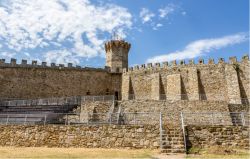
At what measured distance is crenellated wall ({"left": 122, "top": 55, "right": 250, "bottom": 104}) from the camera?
2809 centimetres

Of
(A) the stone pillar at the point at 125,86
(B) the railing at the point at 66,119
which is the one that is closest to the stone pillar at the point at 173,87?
(A) the stone pillar at the point at 125,86

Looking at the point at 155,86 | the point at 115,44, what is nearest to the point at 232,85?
the point at 155,86

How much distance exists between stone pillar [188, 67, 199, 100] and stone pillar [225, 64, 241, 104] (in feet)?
10.8

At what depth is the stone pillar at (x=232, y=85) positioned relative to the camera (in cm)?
2717

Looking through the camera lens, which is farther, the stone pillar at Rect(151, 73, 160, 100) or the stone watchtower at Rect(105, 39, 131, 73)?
the stone watchtower at Rect(105, 39, 131, 73)

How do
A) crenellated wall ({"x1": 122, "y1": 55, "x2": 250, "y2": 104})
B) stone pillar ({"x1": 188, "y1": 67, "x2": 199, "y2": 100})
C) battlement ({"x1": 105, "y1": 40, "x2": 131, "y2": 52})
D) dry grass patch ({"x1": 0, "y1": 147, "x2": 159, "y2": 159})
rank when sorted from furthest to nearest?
1. battlement ({"x1": 105, "y1": 40, "x2": 131, "y2": 52})
2. stone pillar ({"x1": 188, "y1": 67, "x2": 199, "y2": 100})
3. crenellated wall ({"x1": 122, "y1": 55, "x2": 250, "y2": 104})
4. dry grass patch ({"x1": 0, "y1": 147, "x2": 159, "y2": 159})

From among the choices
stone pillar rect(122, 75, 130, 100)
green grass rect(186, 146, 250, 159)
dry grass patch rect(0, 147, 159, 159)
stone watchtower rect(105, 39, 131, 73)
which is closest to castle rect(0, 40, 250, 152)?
stone watchtower rect(105, 39, 131, 73)

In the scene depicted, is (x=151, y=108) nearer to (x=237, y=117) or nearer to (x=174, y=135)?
(x=237, y=117)

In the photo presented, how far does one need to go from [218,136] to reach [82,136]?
6.31 meters

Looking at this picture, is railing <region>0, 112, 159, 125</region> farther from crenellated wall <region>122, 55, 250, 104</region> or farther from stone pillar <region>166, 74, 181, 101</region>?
crenellated wall <region>122, 55, 250, 104</region>

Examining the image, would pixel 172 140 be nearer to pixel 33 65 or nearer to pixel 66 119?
pixel 66 119

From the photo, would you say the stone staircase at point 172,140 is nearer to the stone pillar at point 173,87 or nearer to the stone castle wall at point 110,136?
the stone castle wall at point 110,136

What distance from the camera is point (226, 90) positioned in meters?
28.6

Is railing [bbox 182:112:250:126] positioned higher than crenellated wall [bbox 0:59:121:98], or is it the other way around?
crenellated wall [bbox 0:59:121:98]
